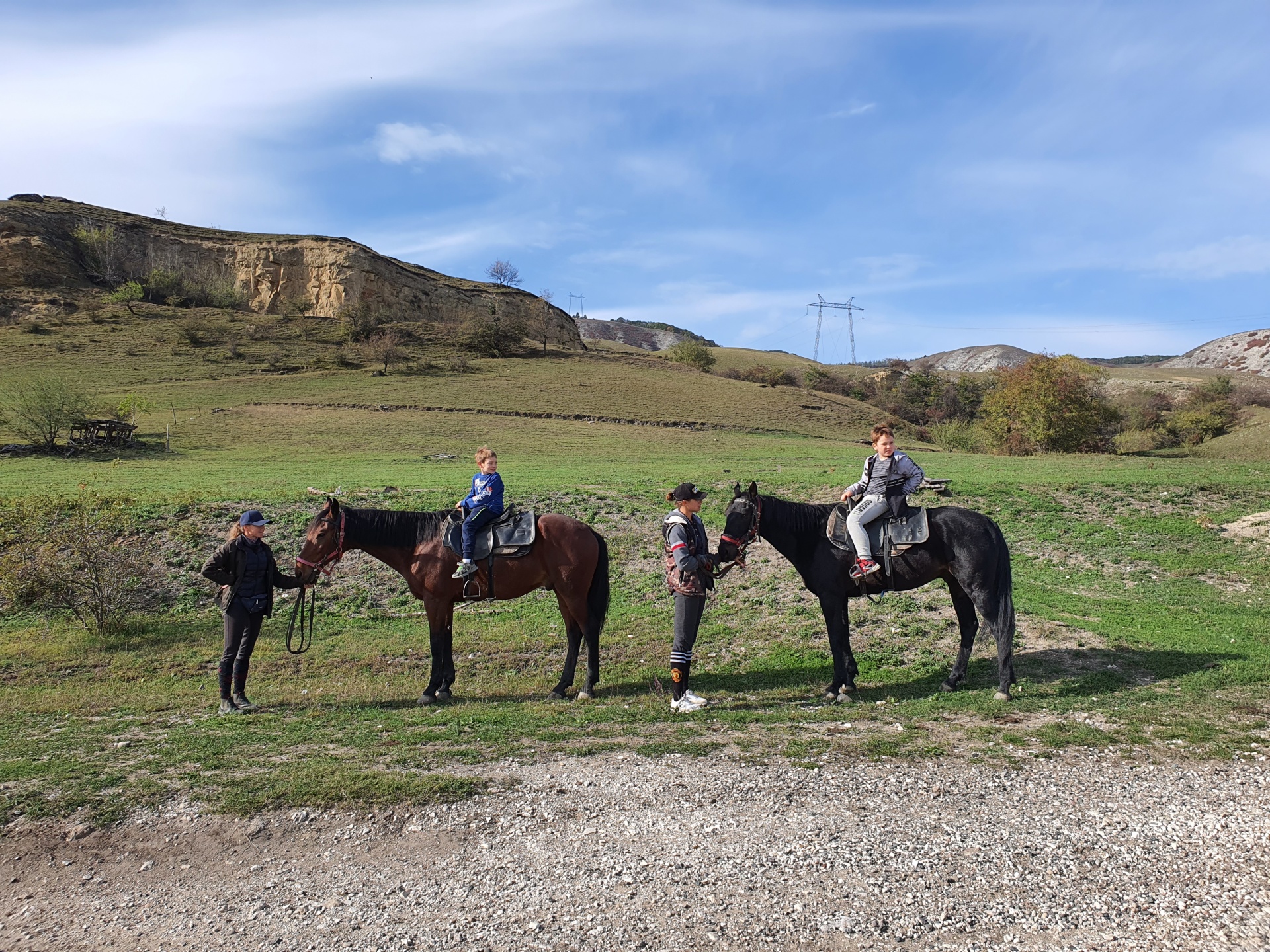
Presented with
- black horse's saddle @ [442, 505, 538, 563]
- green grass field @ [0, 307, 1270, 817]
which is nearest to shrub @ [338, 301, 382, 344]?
green grass field @ [0, 307, 1270, 817]

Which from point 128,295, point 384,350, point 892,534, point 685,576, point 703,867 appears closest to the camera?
point 703,867

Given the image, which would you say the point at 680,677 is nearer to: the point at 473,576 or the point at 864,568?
the point at 864,568

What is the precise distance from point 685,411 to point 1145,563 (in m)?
44.4

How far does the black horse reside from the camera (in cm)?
895

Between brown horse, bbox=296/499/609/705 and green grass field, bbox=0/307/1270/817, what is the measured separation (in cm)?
75

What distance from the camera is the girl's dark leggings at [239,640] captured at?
30.6 ft

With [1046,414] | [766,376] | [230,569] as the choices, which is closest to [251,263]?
[766,376]

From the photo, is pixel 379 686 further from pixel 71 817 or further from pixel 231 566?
pixel 71 817

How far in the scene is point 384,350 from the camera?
225 ft

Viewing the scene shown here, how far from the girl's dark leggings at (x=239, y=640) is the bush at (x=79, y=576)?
5.19 m

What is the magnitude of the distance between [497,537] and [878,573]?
4768mm

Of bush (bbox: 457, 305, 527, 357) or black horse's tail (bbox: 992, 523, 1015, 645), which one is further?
bush (bbox: 457, 305, 527, 357)

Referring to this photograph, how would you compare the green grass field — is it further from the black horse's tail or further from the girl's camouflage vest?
the girl's camouflage vest

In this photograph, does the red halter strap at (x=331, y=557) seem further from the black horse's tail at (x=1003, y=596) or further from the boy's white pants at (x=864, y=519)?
the black horse's tail at (x=1003, y=596)
